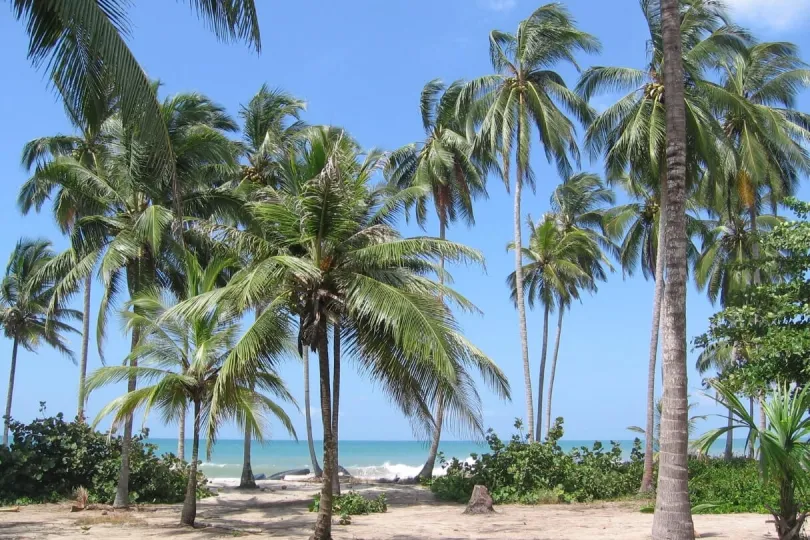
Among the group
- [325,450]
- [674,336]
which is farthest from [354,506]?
Answer: [674,336]

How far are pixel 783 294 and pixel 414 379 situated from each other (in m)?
6.78

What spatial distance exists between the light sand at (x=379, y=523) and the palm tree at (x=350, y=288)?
3.30 meters

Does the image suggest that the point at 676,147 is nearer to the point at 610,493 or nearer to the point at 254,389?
the point at 254,389

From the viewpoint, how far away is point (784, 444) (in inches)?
347

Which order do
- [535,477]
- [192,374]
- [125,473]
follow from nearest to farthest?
[192,374] < [125,473] < [535,477]

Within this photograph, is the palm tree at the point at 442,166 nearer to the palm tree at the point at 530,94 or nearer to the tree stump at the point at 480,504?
the palm tree at the point at 530,94

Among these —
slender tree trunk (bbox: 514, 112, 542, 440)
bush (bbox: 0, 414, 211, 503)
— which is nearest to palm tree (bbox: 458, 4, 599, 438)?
slender tree trunk (bbox: 514, 112, 542, 440)

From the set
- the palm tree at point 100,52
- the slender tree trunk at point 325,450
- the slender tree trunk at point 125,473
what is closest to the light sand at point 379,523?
the slender tree trunk at point 125,473

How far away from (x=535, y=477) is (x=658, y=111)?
1055 cm

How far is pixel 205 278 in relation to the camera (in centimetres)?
1484

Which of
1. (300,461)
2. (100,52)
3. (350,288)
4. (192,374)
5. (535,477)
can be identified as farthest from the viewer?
(300,461)

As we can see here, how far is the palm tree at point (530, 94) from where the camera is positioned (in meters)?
23.5

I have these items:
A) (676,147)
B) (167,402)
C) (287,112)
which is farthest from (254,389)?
(287,112)

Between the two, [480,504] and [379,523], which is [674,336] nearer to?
[379,523]
